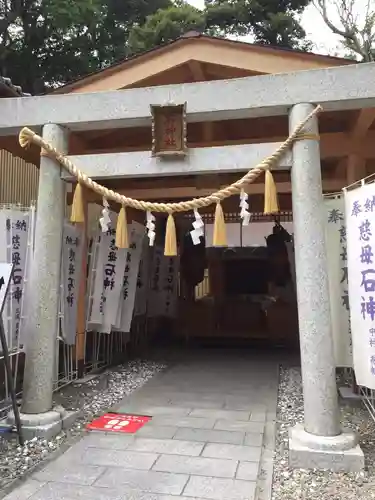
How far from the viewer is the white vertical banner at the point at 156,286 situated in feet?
33.3

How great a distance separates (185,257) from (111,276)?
3.85m

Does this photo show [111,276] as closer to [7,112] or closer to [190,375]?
[190,375]

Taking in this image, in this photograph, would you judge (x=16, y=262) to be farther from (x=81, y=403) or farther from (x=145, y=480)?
(x=145, y=480)

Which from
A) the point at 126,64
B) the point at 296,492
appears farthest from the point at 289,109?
the point at 296,492

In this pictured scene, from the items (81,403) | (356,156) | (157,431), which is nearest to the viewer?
(157,431)

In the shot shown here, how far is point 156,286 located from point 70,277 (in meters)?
3.67

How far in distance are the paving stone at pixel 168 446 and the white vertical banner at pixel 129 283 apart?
2.93m

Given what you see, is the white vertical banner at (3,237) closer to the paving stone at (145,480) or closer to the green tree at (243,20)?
the paving stone at (145,480)

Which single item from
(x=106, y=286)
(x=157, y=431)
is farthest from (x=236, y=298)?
(x=157, y=431)

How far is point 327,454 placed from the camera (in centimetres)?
401

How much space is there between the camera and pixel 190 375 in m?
7.69

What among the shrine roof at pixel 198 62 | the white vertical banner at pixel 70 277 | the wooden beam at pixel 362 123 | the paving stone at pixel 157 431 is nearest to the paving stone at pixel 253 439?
the paving stone at pixel 157 431

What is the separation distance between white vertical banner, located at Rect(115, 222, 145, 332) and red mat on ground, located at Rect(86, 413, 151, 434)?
83.5 inches

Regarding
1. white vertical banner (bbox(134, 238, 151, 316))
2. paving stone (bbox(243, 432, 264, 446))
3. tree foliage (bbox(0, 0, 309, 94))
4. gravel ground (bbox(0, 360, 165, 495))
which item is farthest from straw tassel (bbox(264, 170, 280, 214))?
tree foliage (bbox(0, 0, 309, 94))
